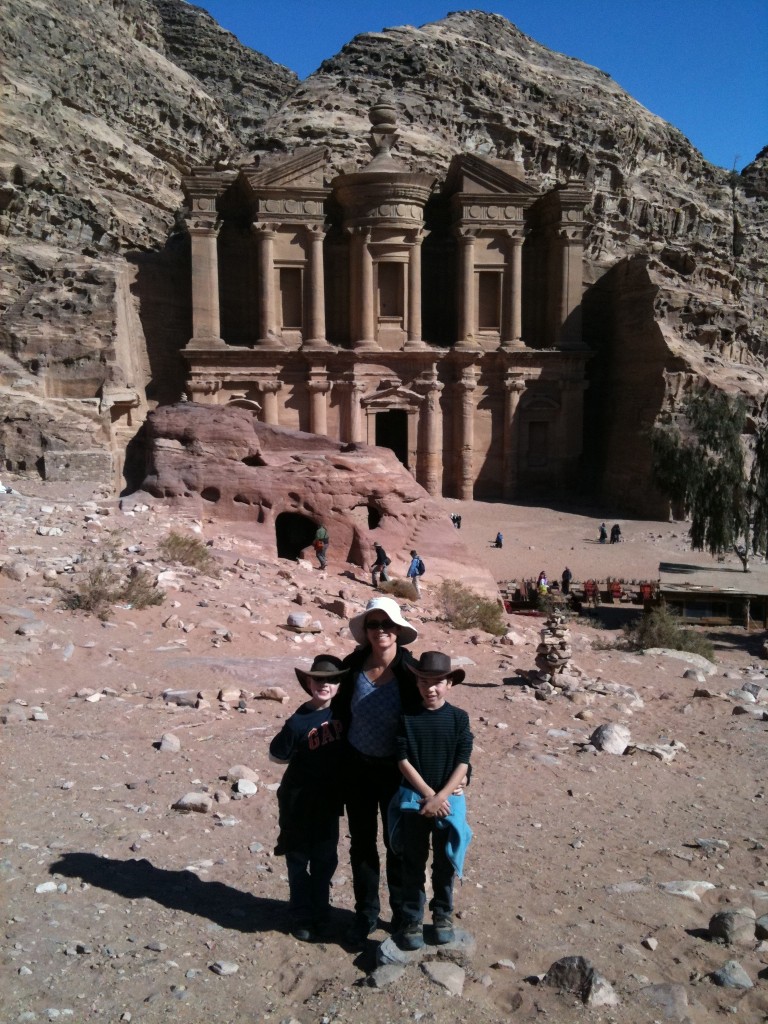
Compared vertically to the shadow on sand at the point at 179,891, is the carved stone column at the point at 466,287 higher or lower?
higher

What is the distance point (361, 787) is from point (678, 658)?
10.5 metres

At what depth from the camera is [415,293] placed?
116ft

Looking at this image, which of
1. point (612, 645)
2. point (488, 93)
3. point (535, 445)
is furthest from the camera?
point (488, 93)

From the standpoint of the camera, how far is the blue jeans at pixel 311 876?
4719mm

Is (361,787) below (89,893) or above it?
above

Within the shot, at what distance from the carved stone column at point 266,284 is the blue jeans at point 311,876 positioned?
3086 centimetres

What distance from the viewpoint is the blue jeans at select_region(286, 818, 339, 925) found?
4.72m

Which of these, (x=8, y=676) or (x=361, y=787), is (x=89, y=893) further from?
(x=8, y=676)

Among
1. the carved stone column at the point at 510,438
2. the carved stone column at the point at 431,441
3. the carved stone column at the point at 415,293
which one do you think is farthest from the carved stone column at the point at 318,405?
the carved stone column at the point at 510,438

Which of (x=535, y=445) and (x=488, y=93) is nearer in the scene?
(x=535, y=445)

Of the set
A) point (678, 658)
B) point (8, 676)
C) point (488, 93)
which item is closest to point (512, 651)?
point (678, 658)

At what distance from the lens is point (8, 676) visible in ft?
28.6

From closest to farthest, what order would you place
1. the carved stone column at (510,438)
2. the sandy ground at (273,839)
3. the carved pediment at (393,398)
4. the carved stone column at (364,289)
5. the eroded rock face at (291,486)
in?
the sandy ground at (273,839), the eroded rock face at (291,486), the carved pediment at (393,398), the carved stone column at (364,289), the carved stone column at (510,438)

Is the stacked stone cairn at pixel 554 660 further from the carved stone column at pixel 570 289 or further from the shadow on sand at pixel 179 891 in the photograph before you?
the carved stone column at pixel 570 289
